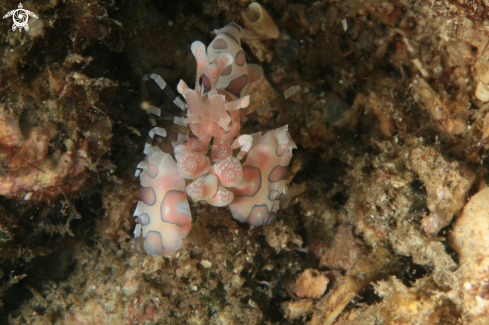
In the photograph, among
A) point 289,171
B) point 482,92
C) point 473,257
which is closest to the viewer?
point 473,257

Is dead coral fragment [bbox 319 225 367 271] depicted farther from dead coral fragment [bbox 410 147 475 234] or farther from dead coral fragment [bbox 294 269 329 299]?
dead coral fragment [bbox 410 147 475 234]

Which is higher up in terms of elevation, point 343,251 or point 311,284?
point 343,251

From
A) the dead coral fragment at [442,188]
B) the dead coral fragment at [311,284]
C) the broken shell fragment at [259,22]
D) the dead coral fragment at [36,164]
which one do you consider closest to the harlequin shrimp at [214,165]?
the broken shell fragment at [259,22]

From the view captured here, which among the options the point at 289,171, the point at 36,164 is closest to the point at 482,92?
the point at 289,171

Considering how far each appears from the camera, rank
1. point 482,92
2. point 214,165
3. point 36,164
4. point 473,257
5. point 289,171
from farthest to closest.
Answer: point 289,171 < point 482,92 < point 214,165 < point 36,164 < point 473,257

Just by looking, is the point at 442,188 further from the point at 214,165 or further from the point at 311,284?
the point at 214,165

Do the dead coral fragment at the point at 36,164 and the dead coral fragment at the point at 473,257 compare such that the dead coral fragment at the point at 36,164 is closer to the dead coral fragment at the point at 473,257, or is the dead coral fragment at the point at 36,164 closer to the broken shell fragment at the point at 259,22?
the broken shell fragment at the point at 259,22

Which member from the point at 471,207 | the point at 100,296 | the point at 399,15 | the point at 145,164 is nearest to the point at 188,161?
the point at 145,164
